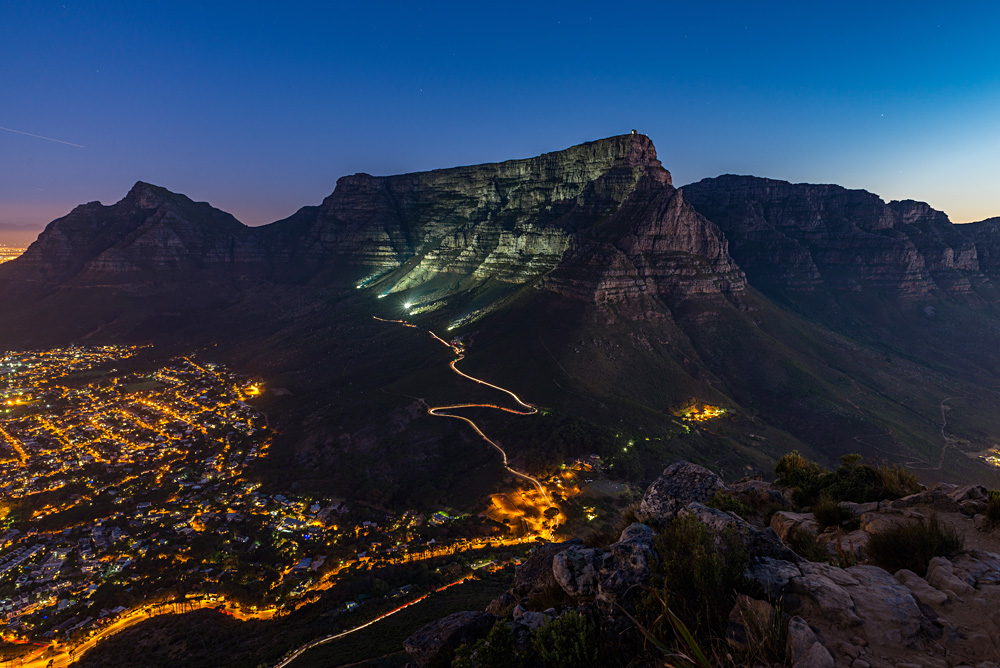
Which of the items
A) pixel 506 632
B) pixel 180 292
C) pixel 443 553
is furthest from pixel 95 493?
pixel 180 292

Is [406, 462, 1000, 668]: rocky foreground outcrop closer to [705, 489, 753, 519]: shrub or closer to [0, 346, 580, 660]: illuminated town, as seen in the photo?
[705, 489, 753, 519]: shrub

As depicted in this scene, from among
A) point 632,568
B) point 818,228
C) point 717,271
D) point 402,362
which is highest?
point 818,228

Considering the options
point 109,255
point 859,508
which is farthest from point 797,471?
point 109,255

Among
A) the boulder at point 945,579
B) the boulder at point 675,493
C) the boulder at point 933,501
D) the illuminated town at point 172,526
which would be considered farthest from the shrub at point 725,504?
the illuminated town at point 172,526

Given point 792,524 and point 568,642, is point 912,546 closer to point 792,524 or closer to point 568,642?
point 792,524

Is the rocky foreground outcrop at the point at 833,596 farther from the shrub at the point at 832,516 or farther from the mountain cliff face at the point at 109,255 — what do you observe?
the mountain cliff face at the point at 109,255

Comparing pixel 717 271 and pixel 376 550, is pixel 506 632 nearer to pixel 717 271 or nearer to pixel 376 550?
pixel 376 550
